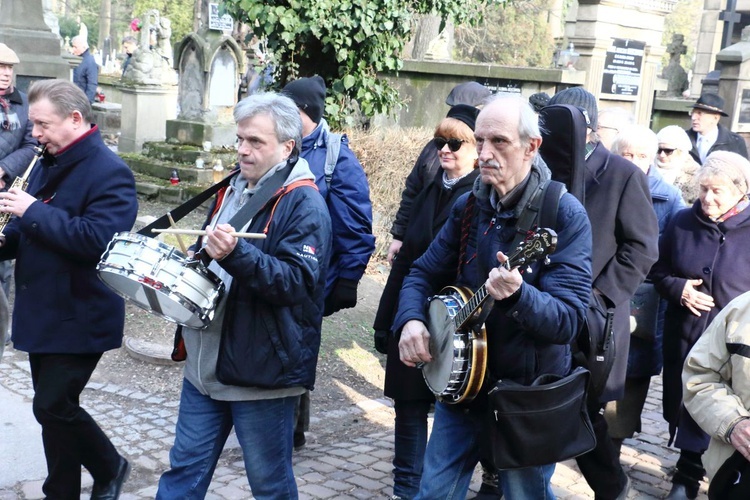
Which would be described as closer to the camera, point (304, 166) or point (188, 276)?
point (188, 276)

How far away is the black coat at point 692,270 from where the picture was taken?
16.0 feet

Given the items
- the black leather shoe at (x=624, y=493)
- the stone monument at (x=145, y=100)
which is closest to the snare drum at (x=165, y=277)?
the black leather shoe at (x=624, y=493)

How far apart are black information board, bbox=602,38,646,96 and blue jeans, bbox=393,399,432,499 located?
405 inches

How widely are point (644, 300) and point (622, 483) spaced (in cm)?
115

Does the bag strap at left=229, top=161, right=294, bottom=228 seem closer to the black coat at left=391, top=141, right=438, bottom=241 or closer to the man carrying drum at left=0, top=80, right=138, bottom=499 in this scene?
the man carrying drum at left=0, top=80, right=138, bottom=499

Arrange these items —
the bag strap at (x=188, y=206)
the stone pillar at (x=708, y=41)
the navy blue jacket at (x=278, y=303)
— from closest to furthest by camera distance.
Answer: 1. the navy blue jacket at (x=278, y=303)
2. the bag strap at (x=188, y=206)
3. the stone pillar at (x=708, y=41)

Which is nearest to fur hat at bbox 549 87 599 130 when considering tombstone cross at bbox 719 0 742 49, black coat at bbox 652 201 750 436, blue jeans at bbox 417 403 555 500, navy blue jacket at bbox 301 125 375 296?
Answer: black coat at bbox 652 201 750 436

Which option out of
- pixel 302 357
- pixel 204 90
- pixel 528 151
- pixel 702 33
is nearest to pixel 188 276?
pixel 302 357

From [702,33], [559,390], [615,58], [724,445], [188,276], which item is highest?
[702,33]

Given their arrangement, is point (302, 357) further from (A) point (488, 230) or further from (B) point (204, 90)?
(B) point (204, 90)

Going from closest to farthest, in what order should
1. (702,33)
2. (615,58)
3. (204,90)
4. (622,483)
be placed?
1. (622,483)
2. (204,90)
3. (615,58)
4. (702,33)

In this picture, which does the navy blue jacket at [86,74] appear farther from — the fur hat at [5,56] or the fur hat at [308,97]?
the fur hat at [308,97]

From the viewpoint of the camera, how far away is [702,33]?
3056 centimetres

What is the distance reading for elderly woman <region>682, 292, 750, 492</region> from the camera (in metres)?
3.38
